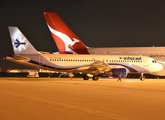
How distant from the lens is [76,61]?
31703 millimetres

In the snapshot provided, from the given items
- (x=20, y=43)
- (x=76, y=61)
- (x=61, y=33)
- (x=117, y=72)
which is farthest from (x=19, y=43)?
(x=61, y=33)

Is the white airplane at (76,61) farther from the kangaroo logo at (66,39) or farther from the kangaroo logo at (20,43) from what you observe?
the kangaroo logo at (66,39)

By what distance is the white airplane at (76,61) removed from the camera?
2983cm

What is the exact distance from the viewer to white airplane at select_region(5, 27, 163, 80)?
2983 centimetres

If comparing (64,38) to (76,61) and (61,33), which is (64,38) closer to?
(61,33)

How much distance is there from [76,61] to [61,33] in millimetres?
16613

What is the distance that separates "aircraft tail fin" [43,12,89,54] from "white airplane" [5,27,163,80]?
1548 centimetres

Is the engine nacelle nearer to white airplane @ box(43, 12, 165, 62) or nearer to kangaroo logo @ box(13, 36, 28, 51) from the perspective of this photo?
kangaroo logo @ box(13, 36, 28, 51)

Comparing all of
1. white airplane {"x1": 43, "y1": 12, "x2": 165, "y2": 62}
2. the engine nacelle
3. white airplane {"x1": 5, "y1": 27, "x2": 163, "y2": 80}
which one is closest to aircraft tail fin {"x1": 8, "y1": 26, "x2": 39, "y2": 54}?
white airplane {"x1": 5, "y1": 27, "x2": 163, "y2": 80}

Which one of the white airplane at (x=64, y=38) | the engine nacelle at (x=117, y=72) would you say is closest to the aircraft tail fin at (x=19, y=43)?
the engine nacelle at (x=117, y=72)

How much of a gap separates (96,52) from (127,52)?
680 centimetres

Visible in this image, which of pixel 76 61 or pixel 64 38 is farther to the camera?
pixel 64 38

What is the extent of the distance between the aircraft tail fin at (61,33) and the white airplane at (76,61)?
1548cm

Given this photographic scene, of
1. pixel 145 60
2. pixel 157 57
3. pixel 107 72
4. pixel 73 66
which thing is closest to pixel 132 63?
pixel 145 60
